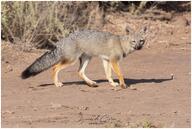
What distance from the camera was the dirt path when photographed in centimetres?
715

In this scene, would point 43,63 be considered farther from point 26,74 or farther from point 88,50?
point 88,50

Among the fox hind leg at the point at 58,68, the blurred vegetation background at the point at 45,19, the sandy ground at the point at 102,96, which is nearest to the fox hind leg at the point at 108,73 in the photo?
the sandy ground at the point at 102,96

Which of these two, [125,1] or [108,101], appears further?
[125,1]

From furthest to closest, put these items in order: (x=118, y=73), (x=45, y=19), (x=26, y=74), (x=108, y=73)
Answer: (x=45, y=19) → (x=108, y=73) → (x=26, y=74) → (x=118, y=73)

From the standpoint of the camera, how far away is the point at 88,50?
32.3 feet

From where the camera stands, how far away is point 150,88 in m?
9.64

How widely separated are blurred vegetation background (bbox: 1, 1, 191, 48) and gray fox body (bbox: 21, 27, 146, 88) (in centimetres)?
319

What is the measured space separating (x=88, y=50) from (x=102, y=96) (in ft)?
3.53

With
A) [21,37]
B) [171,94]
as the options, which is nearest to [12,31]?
[21,37]

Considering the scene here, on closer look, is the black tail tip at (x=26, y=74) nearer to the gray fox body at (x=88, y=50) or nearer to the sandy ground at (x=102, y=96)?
the gray fox body at (x=88, y=50)

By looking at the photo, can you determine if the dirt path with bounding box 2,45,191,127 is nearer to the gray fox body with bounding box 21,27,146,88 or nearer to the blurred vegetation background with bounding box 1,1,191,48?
the gray fox body with bounding box 21,27,146,88

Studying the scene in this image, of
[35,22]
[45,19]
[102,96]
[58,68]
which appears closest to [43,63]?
[58,68]

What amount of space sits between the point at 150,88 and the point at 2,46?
422 centimetres

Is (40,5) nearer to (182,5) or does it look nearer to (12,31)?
(12,31)
